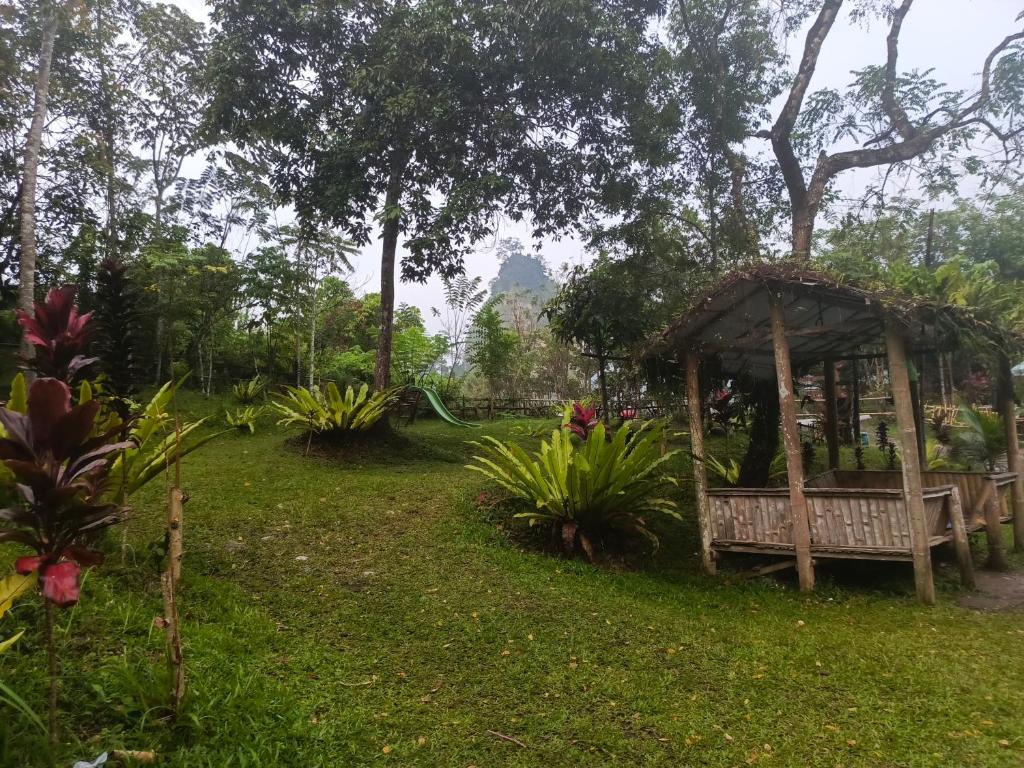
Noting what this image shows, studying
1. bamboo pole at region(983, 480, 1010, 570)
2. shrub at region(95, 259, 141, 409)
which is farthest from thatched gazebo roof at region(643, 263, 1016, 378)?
shrub at region(95, 259, 141, 409)

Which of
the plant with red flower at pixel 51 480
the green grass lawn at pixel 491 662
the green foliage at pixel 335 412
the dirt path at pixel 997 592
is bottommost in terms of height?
the dirt path at pixel 997 592

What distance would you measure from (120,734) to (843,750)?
266cm

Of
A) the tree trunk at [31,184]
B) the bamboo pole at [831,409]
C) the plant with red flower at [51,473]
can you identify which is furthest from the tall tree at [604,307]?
the tree trunk at [31,184]

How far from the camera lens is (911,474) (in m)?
4.20

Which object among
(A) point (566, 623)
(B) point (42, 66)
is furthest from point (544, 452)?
(B) point (42, 66)

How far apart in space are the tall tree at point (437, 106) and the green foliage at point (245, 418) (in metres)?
2.92

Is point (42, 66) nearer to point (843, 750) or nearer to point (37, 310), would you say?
point (37, 310)

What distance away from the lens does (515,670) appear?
9.19ft

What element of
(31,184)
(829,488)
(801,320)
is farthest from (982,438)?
(31,184)

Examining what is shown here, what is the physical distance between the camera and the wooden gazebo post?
4.13 metres

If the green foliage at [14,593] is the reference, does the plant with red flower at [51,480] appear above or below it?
above

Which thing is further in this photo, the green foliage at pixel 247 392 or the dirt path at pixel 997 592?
the green foliage at pixel 247 392

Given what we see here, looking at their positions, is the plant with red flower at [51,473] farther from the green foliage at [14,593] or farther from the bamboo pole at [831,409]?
the bamboo pole at [831,409]

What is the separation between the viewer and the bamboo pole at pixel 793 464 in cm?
448
